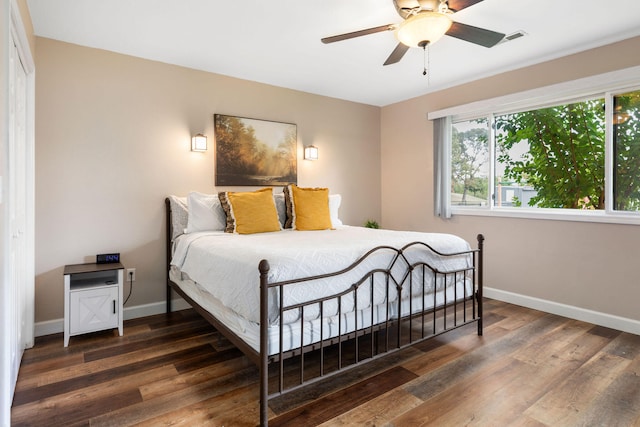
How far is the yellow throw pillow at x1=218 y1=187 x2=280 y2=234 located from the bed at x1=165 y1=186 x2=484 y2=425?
2 centimetres

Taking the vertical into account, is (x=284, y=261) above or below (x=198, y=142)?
below

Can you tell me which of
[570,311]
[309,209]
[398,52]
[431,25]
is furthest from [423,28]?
[570,311]

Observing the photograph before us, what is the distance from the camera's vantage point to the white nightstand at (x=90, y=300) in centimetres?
273

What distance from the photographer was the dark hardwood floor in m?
1.85

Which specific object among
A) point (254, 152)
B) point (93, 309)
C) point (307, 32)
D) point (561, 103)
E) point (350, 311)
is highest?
point (307, 32)

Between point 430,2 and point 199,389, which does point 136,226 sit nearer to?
point 199,389

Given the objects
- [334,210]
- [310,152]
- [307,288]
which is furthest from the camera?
[310,152]

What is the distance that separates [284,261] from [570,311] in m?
3.00

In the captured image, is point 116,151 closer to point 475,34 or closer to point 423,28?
point 423,28

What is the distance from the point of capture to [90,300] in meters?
2.80

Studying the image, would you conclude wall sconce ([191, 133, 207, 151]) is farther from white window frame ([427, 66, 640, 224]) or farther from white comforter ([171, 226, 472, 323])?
white window frame ([427, 66, 640, 224])

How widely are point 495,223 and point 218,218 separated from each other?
9.73 feet

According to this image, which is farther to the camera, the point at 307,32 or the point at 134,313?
the point at 134,313

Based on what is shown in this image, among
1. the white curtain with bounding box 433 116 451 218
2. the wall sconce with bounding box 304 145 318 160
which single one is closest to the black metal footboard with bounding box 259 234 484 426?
the white curtain with bounding box 433 116 451 218
